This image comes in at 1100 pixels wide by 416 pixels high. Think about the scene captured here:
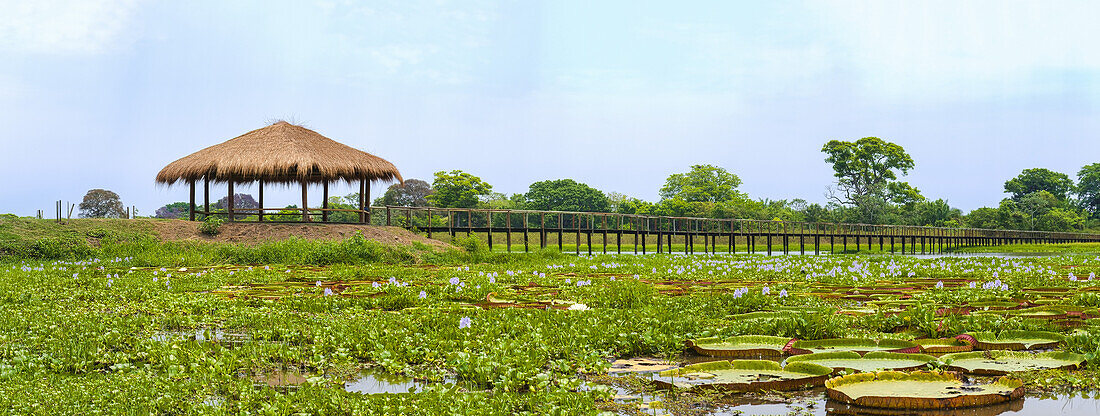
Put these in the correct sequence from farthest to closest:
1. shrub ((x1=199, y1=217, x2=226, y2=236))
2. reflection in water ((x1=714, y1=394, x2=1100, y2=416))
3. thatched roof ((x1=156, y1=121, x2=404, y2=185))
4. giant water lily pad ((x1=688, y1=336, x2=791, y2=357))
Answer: thatched roof ((x1=156, y1=121, x2=404, y2=185)) → shrub ((x1=199, y1=217, x2=226, y2=236)) → giant water lily pad ((x1=688, y1=336, x2=791, y2=357)) → reflection in water ((x1=714, y1=394, x2=1100, y2=416))

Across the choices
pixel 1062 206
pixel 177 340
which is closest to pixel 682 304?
pixel 177 340

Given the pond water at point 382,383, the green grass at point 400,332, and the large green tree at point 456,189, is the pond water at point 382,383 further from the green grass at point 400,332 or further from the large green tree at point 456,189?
the large green tree at point 456,189

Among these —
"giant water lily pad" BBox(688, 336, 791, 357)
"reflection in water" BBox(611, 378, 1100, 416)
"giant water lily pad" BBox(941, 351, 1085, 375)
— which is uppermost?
"giant water lily pad" BBox(941, 351, 1085, 375)

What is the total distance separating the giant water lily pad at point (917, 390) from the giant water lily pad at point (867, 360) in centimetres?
26

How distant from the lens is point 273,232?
21109 millimetres

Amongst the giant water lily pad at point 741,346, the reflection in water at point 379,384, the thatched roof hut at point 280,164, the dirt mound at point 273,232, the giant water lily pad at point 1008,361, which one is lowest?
the reflection in water at point 379,384

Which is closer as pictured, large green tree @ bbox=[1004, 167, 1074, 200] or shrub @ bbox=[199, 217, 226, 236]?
shrub @ bbox=[199, 217, 226, 236]

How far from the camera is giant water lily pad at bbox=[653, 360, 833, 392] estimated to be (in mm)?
3561

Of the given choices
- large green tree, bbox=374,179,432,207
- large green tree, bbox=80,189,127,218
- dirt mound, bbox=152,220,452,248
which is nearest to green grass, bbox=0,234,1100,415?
dirt mound, bbox=152,220,452,248

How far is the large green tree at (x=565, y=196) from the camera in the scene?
65.8 metres

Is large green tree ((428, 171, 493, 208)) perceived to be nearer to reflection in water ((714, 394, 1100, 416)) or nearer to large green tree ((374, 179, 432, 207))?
large green tree ((374, 179, 432, 207))

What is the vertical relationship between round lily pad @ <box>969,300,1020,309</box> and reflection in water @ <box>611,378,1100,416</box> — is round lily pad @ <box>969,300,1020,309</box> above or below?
above

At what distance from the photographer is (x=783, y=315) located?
5.57 metres

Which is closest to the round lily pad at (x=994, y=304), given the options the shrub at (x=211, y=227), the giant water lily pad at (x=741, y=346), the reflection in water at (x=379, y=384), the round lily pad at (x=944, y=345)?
the round lily pad at (x=944, y=345)
